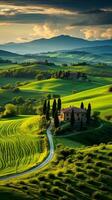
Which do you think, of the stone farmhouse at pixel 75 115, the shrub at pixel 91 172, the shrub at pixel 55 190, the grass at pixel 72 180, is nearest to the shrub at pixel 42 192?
the grass at pixel 72 180

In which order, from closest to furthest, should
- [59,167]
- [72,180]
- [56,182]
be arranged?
[56,182] < [72,180] < [59,167]

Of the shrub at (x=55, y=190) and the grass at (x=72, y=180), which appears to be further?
the shrub at (x=55, y=190)

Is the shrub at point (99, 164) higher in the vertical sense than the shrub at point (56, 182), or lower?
lower

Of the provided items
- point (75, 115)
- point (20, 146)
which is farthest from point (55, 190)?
point (75, 115)

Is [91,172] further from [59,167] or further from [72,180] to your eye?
[59,167]

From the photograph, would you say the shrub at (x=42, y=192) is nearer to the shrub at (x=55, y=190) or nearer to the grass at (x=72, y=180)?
the grass at (x=72, y=180)

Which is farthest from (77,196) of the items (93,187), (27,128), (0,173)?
(27,128)
